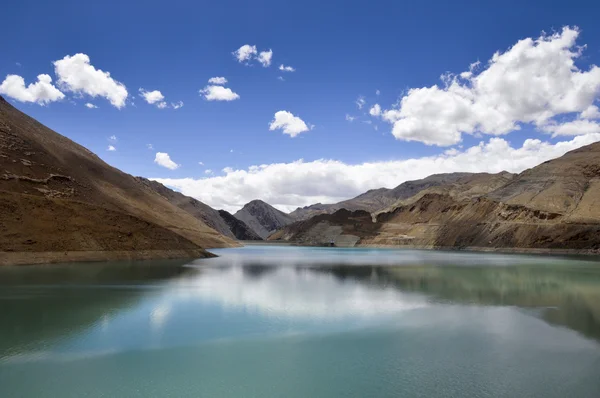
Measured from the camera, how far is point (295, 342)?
14828 mm

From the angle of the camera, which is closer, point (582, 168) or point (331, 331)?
point (331, 331)

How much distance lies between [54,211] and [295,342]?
4419cm

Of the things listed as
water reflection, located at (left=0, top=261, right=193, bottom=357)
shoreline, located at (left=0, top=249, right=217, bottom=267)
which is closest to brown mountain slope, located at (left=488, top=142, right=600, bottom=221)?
shoreline, located at (left=0, top=249, right=217, bottom=267)

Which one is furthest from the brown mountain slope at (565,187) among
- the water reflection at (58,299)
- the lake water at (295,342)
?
the water reflection at (58,299)

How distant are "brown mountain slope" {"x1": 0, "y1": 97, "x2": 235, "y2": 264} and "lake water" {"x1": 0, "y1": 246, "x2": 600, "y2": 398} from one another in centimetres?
→ 1859

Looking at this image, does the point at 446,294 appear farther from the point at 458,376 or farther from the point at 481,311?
the point at 458,376

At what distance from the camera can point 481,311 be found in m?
21.0

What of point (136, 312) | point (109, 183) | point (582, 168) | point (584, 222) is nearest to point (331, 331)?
point (136, 312)

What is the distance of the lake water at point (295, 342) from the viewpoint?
418 inches

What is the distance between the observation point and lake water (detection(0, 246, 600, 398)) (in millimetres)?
10609

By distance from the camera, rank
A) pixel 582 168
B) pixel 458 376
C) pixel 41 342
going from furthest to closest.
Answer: pixel 582 168 → pixel 41 342 → pixel 458 376

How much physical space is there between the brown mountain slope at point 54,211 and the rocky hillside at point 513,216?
64.2m

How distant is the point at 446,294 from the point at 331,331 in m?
13.0

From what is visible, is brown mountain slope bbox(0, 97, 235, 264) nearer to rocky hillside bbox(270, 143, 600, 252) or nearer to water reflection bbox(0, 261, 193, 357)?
water reflection bbox(0, 261, 193, 357)
